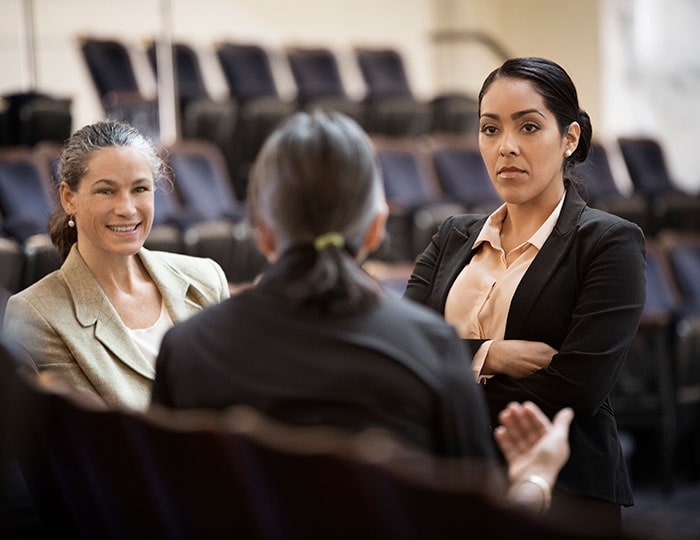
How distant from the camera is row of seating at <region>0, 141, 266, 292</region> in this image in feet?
14.4

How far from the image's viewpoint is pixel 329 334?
1.15m

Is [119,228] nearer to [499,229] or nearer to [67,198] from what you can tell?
[67,198]

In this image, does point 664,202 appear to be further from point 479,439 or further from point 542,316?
point 479,439

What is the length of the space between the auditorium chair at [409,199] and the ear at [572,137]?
3.32 m

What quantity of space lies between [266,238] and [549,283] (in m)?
0.51

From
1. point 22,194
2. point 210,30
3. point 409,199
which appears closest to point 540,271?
point 22,194

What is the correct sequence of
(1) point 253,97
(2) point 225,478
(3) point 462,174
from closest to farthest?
(2) point 225,478
(3) point 462,174
(1) point 253,97

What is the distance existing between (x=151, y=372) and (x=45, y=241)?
228cm

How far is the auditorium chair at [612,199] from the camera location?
5.72 m

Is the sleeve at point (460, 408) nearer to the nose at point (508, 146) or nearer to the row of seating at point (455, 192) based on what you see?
the nose at point (508, 146)

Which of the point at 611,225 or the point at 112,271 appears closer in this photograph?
the point at 611,225

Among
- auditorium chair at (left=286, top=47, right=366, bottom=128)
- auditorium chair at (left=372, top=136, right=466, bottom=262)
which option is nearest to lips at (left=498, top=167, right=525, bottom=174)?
auditorium chair at (left=372, top=136, right=466, bottom=262)

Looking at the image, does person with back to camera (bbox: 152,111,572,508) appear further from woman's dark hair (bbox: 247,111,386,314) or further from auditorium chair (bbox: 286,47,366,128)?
auditorium chair (bbox: 286,47,366,128)

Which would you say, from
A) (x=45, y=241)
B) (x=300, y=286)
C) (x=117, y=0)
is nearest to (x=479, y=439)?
(x=300, y=286)
